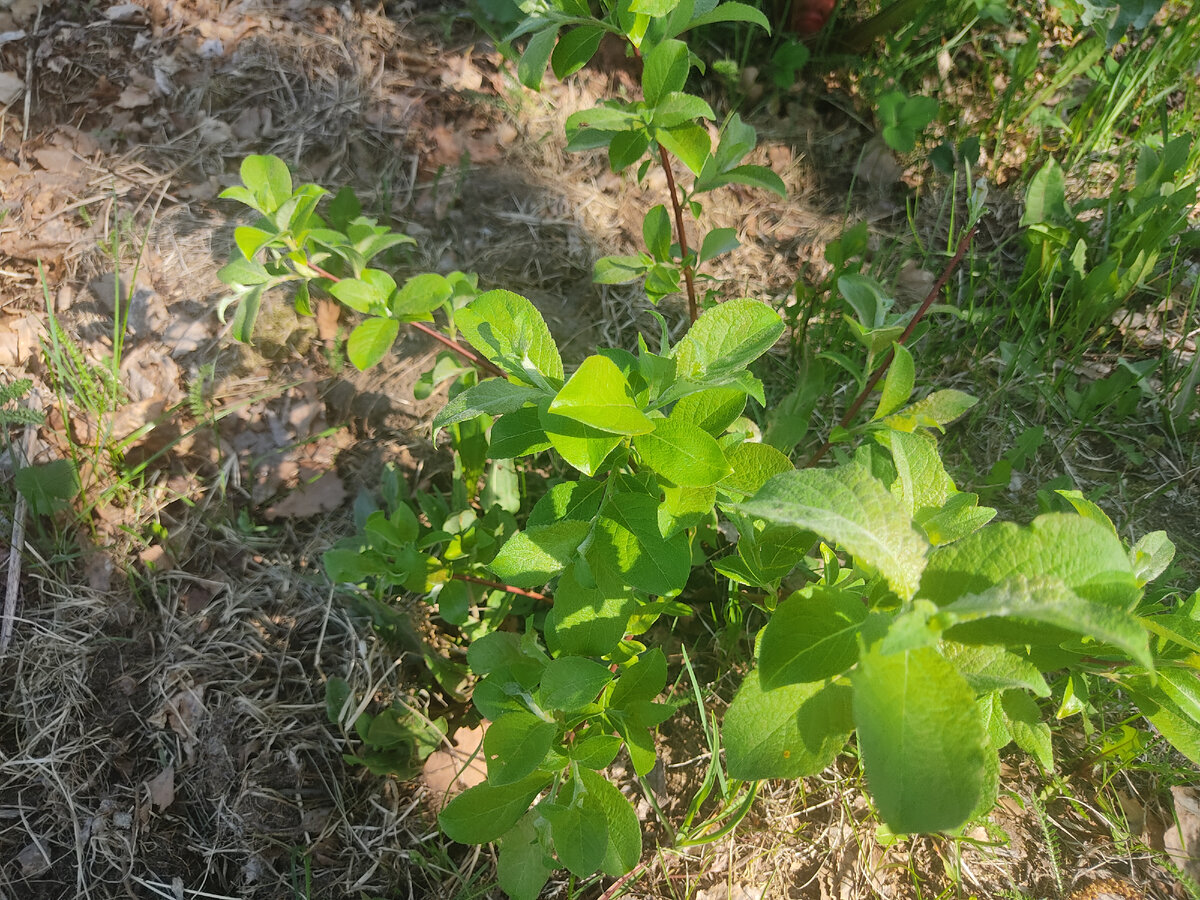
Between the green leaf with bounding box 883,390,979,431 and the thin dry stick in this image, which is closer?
the green leaf with bounding box 883,390,979,431

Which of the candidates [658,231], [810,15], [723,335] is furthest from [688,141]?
[810,15]

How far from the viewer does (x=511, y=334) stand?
1053 mm

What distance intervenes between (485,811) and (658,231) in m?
1.13

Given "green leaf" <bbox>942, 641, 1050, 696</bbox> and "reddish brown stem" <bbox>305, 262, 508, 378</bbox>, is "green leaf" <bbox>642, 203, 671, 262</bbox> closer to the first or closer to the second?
"reddish brown stem" <bbox>305, 262, 508, 378</bbox>

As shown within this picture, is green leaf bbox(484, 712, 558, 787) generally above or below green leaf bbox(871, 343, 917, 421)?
below

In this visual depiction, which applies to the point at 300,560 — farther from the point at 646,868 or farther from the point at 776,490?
the point at 776,490

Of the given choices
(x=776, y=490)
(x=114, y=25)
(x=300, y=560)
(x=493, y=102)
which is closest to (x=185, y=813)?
(x=300, y=560)

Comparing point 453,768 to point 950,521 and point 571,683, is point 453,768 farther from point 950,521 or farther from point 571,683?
point 950,521

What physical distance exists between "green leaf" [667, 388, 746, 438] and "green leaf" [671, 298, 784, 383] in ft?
0.10

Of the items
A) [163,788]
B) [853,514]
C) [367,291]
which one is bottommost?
[163,788]

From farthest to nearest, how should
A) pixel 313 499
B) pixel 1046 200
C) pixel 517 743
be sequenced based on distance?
pixel 1046 200
pixel 313 499
pixel 517 743

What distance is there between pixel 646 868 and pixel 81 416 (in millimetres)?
1849

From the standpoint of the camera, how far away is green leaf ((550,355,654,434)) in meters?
0.83

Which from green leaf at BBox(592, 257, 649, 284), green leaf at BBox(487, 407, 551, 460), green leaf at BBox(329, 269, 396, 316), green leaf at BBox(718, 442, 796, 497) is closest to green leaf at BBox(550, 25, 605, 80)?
green leaf at BBox(592, 257, 649, 284)
